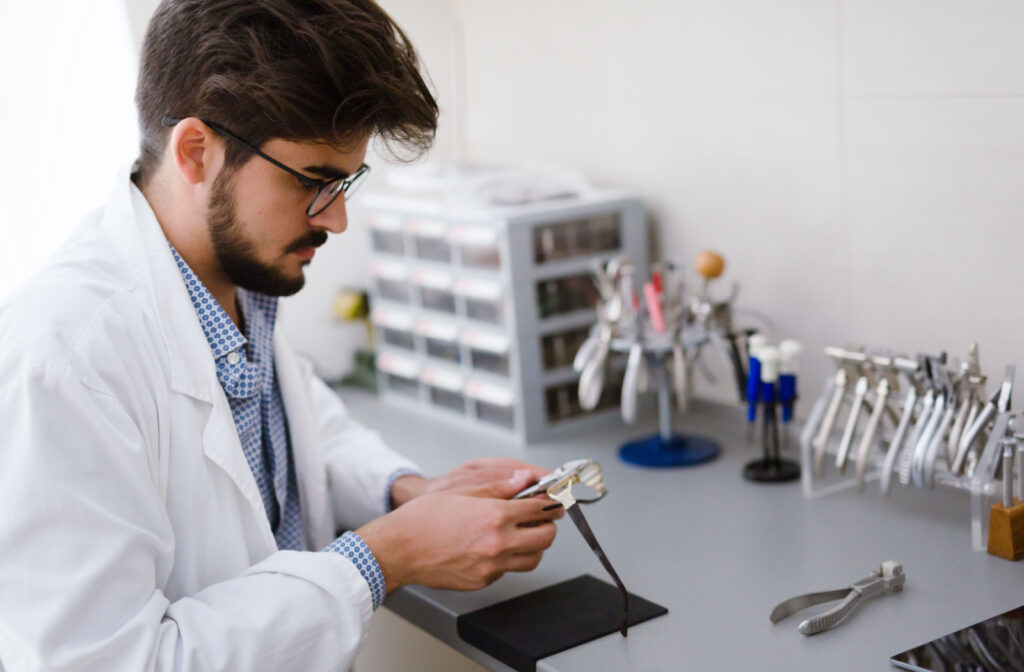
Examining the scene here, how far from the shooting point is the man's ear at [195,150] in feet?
3.82

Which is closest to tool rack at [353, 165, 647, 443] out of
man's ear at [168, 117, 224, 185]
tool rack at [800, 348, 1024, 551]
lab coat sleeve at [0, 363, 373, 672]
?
tool rack at [800, 348, 1024, 551]

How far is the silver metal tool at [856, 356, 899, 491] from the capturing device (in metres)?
1.45

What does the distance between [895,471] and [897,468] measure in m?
0.02

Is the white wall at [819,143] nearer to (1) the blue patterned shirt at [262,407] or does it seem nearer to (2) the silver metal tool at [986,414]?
(2) the silver metal tool at [986,414]

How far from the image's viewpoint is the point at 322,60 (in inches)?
45.6

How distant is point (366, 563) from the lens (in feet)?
3.83

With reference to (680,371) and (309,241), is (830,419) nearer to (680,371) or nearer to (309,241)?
(680,371)

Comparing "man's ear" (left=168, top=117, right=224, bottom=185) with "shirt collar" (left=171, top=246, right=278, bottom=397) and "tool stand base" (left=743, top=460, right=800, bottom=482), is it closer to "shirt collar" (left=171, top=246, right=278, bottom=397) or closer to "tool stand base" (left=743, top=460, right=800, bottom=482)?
"shirt collar" (left=171, top=246, right=278, bottom=397)

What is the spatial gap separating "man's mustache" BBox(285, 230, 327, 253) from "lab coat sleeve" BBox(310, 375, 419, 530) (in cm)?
39

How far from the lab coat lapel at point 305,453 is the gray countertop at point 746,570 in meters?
0.16

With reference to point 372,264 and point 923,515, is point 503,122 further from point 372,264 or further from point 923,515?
point 923,515

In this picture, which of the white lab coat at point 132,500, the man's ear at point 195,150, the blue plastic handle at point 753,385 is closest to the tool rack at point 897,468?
the blue plastic handle at point 753,385

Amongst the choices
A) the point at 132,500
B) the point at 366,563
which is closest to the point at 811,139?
the point at 366,563

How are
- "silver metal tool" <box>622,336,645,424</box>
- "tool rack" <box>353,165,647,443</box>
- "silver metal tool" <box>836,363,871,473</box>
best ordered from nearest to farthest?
"silver metal tool" <box>836,363,871,473</box> < "silver metal tool" <box>622,336,645,424</box> < "tool rack" <box>353,165,647,443</box>
